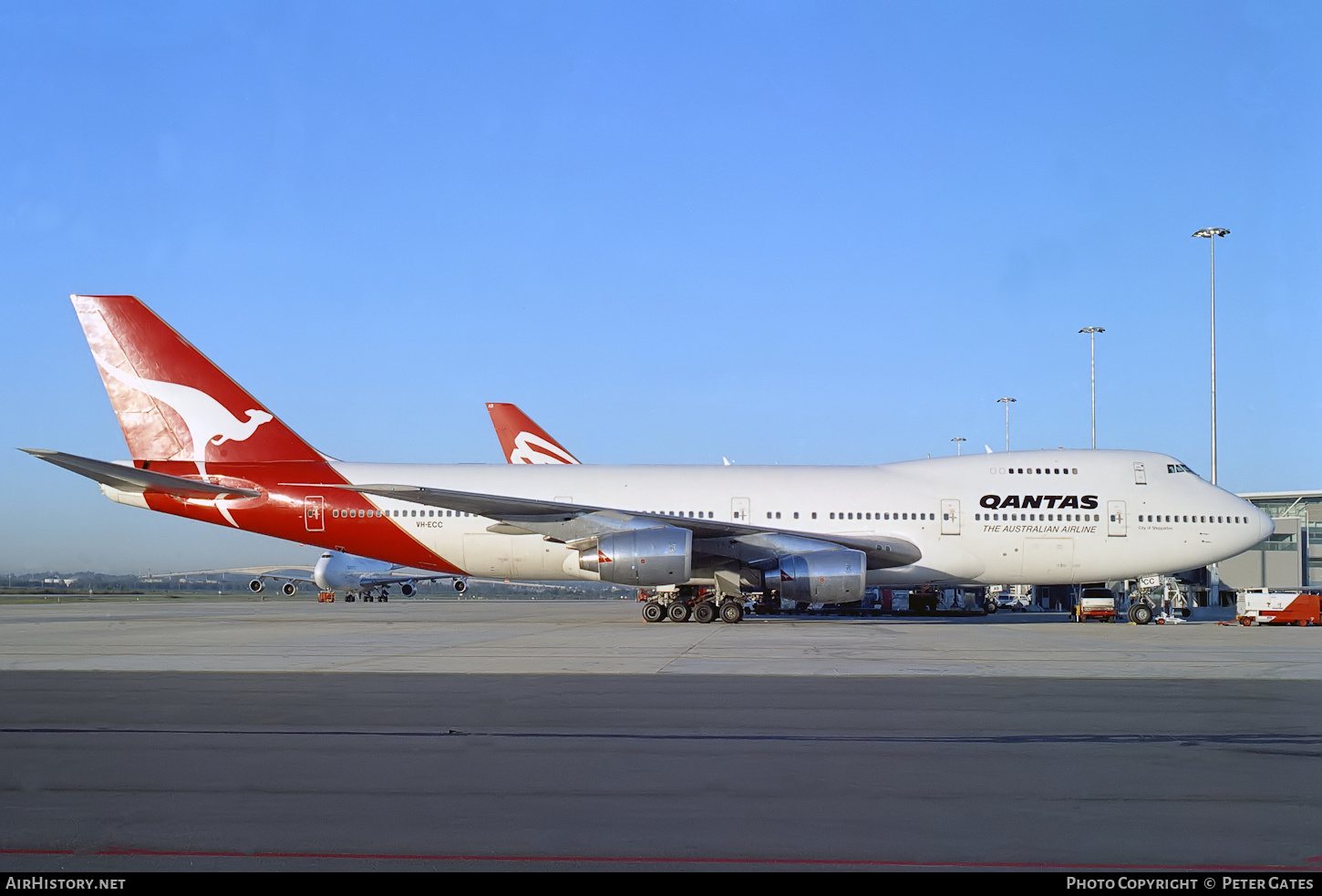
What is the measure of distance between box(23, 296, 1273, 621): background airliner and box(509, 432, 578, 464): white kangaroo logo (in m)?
15.1

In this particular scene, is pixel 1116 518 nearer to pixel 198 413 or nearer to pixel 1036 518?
pixel 1036 518

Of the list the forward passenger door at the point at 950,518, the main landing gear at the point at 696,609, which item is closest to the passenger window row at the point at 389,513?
the main landing gear at the point at 696,609

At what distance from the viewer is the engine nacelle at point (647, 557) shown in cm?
2236

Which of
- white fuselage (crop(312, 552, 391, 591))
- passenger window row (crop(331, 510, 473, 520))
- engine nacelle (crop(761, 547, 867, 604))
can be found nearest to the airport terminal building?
engine nacelle (crop(761, 547, 867, 604))

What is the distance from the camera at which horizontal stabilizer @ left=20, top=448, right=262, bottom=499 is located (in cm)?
2272

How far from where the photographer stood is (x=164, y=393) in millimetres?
24859

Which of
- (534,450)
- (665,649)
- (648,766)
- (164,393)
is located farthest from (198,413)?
(648,766)

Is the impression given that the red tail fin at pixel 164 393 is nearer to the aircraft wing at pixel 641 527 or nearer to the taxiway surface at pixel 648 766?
the aircraft wing at pixel 641 527

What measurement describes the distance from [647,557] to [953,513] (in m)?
7.58

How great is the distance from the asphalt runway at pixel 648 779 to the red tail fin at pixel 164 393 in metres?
15.7

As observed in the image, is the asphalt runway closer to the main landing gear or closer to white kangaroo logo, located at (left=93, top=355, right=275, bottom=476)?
the main landing gear

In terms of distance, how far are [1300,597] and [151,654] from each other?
2586cm
